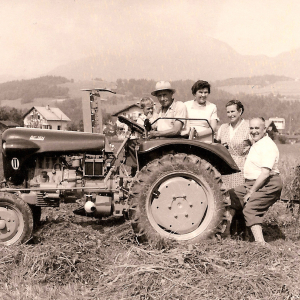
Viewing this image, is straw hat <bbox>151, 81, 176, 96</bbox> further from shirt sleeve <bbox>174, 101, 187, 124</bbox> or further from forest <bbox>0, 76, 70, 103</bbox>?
forest <bbox>0, 76, 70, 103</bbox>

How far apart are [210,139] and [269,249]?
4.32ft

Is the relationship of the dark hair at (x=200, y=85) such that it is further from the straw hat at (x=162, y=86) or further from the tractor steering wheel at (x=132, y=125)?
the tractor steering wheel at (x=132, y=125)

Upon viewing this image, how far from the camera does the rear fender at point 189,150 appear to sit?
11.4 feet

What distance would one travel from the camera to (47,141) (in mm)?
3645

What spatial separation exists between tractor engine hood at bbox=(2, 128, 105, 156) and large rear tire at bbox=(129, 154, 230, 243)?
0.69 meters

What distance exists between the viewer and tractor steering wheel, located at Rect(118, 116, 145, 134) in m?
3.63

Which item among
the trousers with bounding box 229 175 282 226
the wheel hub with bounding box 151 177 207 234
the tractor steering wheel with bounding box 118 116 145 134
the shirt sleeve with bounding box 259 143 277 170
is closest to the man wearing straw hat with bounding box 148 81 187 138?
the tractor steering wheel with bounding box 118 116 145 134

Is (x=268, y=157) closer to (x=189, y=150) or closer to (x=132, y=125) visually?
(x=189, y=150)

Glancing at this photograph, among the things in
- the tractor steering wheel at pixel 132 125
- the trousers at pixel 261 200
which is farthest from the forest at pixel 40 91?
the trousers at pixel 261 200

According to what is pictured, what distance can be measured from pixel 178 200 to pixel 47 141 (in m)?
1.50

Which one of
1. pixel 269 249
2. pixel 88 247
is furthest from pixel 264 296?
pixel 88 247

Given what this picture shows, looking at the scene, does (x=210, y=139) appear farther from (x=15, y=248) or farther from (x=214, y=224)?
(x=15, y=248)

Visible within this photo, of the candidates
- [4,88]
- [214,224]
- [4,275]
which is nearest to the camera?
[4,275]

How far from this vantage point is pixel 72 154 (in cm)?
380
